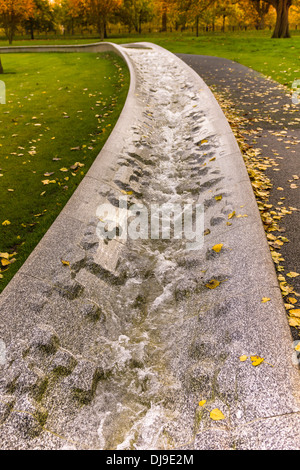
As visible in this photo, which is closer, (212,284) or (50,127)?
(212,284)

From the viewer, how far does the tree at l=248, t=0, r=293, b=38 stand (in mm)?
21578

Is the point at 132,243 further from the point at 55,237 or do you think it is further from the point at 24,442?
the point at 24,442

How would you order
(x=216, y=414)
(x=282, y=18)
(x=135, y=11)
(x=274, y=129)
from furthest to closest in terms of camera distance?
(x=135, y=11) < (x=282, y=18) < (x=274, y=129) < (x=216, y=414)

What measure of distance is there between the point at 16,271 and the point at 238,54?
59.3 ft

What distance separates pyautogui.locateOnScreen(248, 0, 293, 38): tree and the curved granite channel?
893 inches

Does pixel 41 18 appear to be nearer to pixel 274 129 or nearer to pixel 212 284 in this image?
pixel 274 129

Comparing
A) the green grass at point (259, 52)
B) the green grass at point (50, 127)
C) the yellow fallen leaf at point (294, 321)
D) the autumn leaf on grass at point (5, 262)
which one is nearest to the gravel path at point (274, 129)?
the yellow fallen leaf at point (294, 321)

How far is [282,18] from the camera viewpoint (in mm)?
22656

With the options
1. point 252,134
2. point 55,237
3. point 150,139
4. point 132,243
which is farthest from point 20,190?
point 252,134

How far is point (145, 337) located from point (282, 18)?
2653 cm

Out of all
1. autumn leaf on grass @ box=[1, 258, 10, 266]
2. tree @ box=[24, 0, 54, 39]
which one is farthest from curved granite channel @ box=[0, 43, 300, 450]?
tree @ box=[24, 0, 54, 39]

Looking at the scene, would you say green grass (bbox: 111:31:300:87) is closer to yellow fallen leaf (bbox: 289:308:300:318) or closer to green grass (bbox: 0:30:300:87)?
green grass (bbox: 0:30:300:87)

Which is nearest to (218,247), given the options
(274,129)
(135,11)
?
(274,129)

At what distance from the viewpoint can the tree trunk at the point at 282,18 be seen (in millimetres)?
21562
